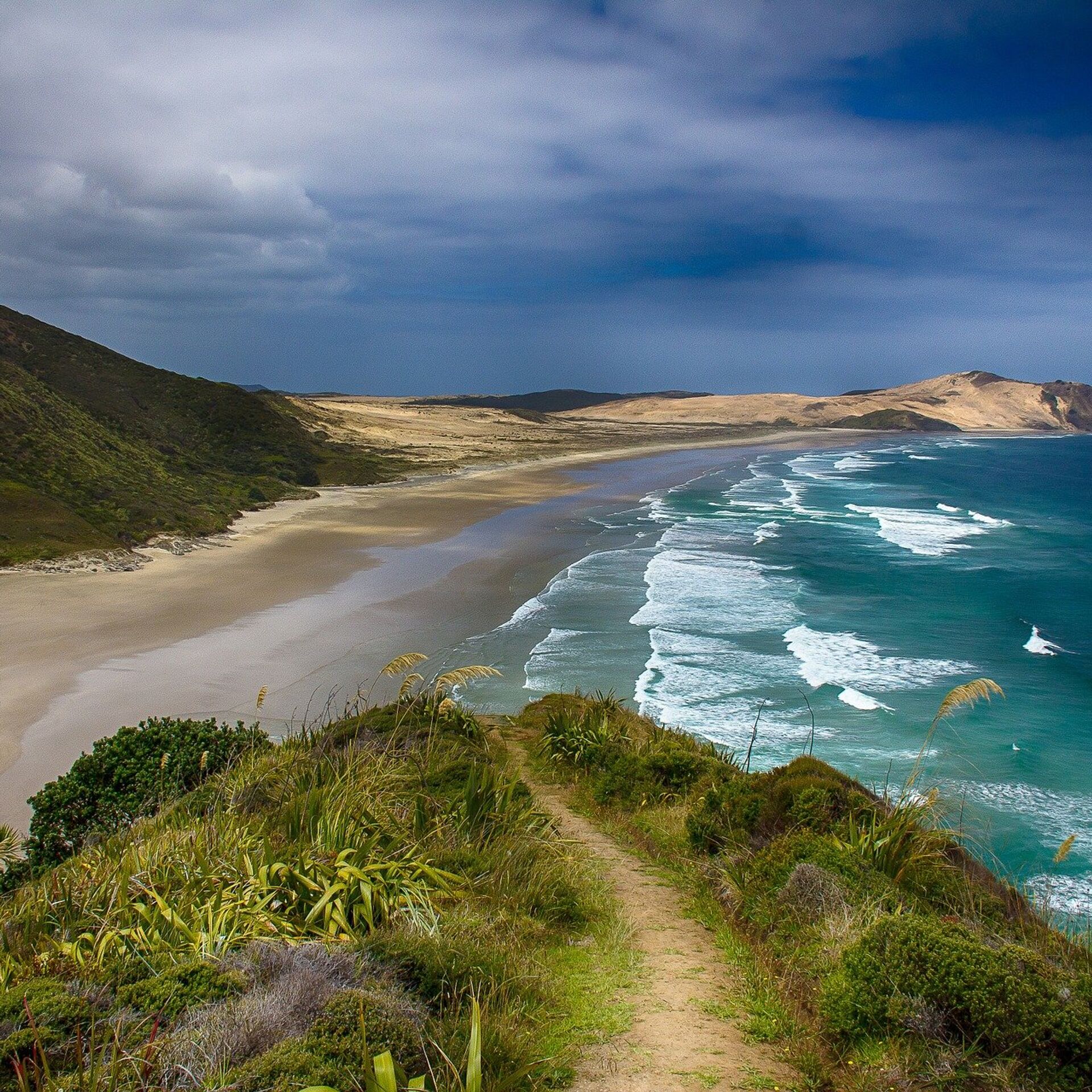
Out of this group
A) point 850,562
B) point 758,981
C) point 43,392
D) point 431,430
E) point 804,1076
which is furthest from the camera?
point 431,430

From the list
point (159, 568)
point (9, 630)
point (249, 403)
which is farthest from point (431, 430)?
point (9, 630)

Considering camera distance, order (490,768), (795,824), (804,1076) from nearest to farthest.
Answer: (804,1076) → (795,824) → (490,768)

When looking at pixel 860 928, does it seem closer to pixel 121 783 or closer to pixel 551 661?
pixel 121 783

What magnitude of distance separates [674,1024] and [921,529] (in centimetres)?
3940

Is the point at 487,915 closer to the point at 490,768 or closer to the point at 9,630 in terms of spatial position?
the point at 490,768

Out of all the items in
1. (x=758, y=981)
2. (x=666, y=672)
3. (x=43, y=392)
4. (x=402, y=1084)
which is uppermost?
(x=43, y=392)

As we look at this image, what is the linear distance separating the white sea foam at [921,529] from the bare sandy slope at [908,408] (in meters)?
91.2

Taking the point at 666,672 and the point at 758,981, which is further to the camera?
the point at 666,672

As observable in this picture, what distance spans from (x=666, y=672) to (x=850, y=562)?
1561 centimetres

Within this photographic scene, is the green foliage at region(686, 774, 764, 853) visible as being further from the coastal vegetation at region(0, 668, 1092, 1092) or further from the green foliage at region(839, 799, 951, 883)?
the green foliage at region(839, 799, 951, 883)

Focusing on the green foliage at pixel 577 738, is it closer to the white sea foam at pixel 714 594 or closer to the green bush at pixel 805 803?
the green bush at pixel 805 803

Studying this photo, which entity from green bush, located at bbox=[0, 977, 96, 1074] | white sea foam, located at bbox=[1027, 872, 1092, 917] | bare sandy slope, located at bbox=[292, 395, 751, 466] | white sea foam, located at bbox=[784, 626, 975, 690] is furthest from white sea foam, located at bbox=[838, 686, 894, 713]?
bare sandy slope, located at bbox=[292, 395, 751, 466]

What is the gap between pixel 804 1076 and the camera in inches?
165

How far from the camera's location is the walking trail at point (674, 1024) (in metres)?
4.11
